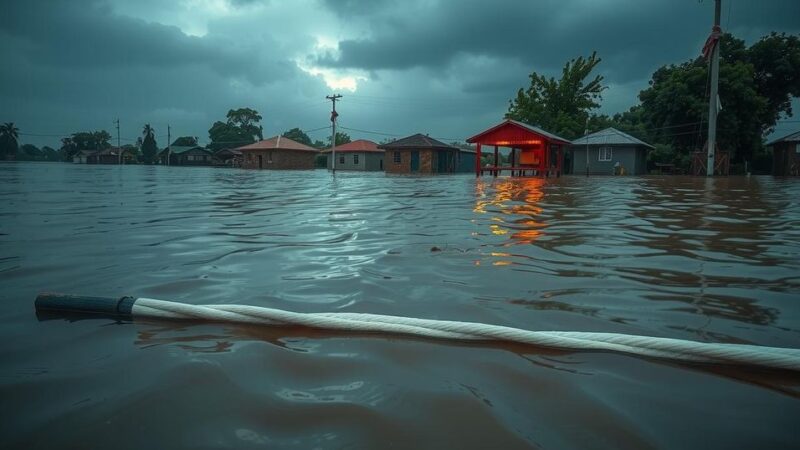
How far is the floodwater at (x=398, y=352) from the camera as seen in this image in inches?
45.7

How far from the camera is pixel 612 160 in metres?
32.2

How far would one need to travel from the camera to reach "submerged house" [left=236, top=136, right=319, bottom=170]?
4894cm

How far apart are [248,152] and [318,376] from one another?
5293cm

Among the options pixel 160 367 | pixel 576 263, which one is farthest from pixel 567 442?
pixel 576 263

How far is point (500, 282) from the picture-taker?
2.57 m

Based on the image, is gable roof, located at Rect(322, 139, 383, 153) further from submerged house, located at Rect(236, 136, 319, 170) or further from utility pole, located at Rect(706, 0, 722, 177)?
utility pole, located at Rect(706, 0, 722, 177)

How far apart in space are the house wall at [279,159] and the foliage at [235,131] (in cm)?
2634

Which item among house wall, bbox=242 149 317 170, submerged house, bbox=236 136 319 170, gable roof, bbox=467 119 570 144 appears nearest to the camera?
gable roof, bbox=467 119 570 144

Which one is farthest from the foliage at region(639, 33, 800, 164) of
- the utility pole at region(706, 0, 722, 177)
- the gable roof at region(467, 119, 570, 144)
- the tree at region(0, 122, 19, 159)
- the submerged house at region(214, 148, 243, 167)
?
the tree at region(0, 122, 19, 159)

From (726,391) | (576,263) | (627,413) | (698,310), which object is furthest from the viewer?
(576,263)

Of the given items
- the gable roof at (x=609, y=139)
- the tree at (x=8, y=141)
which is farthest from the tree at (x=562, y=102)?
the tree at (x=8, y=141)

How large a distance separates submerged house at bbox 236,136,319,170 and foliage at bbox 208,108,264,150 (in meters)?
26.5

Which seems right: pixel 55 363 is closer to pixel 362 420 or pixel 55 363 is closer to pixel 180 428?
pixel 180 428

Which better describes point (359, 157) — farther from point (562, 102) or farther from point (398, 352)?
point (398, 352)
